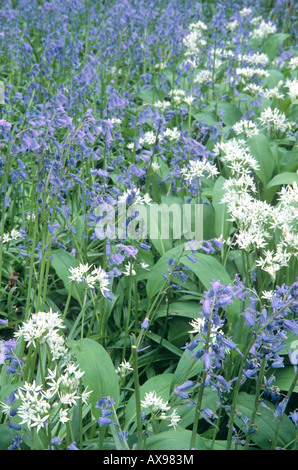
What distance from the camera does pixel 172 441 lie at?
2.09 metres

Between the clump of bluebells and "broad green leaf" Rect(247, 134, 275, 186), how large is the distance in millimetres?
21

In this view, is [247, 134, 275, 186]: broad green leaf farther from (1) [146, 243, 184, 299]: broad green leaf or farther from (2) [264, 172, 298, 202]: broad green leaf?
(1) [146, 243, 184, 299]: broad green leaf

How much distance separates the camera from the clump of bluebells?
2.03 m

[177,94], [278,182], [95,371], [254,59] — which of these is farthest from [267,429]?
[254,59]

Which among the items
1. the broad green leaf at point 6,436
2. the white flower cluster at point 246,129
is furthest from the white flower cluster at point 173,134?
the broad green leaf at point 6,436

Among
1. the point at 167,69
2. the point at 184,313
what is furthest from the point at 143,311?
the point at 167,69

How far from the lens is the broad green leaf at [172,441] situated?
6.77ft

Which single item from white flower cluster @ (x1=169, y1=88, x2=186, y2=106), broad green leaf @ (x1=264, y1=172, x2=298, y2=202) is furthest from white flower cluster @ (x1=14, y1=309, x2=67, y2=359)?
white flower cluster @ (x1=169, y1=88, x2=186, y2=106)

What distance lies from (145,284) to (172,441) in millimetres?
1557

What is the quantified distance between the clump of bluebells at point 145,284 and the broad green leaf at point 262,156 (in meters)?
0.02

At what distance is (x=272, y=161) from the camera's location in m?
4.21
